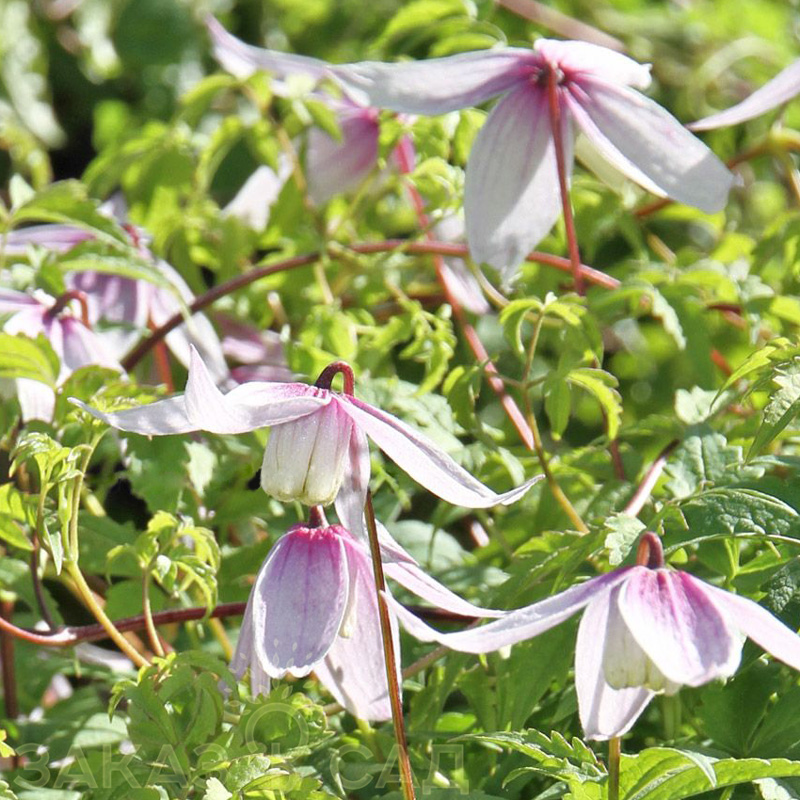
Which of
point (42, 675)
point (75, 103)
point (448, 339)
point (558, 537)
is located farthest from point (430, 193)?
point (75, 103)

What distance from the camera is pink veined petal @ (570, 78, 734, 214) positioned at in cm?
77

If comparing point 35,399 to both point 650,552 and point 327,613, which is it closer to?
point 327,613

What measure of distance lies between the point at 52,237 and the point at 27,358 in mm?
255

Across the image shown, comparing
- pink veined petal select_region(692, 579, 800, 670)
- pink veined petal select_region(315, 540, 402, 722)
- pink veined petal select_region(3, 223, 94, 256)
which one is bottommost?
pink veined petal select_region(315, 540, 402, 722)

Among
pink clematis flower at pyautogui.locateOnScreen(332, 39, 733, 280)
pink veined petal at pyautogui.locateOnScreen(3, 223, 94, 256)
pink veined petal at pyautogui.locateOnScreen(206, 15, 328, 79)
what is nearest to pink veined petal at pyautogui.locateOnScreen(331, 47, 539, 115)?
pink clematis flower at pyautogui.locateOnScreen(332, 39, 733, 280)

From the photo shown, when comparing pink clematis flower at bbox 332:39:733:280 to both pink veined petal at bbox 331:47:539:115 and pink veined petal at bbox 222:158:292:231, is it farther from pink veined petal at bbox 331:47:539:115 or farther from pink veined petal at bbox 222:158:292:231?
pink veined petal at bbox 222:158:292:231

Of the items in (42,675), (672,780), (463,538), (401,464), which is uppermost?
(401,464)

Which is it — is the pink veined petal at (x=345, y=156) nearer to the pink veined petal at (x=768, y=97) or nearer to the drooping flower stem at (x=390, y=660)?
the pink veined petal at (x=768, y=97)

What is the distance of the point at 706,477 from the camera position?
2.45 ft

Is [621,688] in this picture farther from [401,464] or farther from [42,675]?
[42,675]

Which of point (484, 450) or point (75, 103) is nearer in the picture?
point (484, 450)

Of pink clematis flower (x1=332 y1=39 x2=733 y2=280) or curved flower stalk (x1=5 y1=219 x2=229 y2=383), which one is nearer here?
pink clematis flower (x1=332 y1=39 x2=733 y2=280)

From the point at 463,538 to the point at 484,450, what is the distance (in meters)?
0.41

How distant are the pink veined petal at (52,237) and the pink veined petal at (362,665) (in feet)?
1.47
